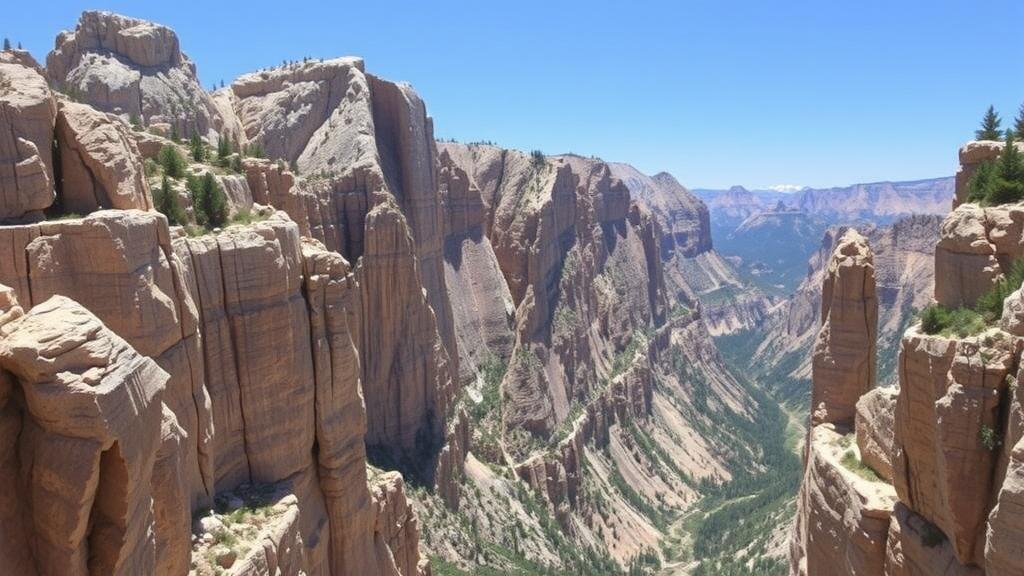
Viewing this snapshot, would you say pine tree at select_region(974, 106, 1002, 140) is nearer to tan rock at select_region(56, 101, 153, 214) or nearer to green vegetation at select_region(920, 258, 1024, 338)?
green vegetation at select_region(920, 258, 1024, 338)

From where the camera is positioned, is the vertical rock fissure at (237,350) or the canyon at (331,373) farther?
the vertical rock fissure at (237,350)

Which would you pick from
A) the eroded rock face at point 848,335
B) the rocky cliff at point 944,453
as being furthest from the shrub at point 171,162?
the eroded rock face at point 848,335

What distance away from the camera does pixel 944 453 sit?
19172 mm

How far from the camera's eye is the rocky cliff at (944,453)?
18.1 metres

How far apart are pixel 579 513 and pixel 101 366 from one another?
79665mm

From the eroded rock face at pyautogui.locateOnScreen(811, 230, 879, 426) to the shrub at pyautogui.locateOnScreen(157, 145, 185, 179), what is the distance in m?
28.9

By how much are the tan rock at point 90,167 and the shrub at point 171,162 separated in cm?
663

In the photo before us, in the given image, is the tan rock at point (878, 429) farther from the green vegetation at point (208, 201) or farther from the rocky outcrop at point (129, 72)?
the rocky outcrop at point (129, 72)

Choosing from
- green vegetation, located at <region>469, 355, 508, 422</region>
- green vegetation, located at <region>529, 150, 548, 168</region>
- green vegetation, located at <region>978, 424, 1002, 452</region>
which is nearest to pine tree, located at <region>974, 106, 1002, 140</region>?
green vegetation, located at <region>978, 424, 1002, 452</region>

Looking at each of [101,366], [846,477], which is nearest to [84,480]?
[101,366]

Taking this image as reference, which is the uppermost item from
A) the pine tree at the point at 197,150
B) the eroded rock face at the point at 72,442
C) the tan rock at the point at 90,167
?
the pine tree at the point at 197,150

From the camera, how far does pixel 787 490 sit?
102 meters

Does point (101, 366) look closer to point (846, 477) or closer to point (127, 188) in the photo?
point (127, 188)

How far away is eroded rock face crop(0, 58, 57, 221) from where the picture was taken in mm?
21266
